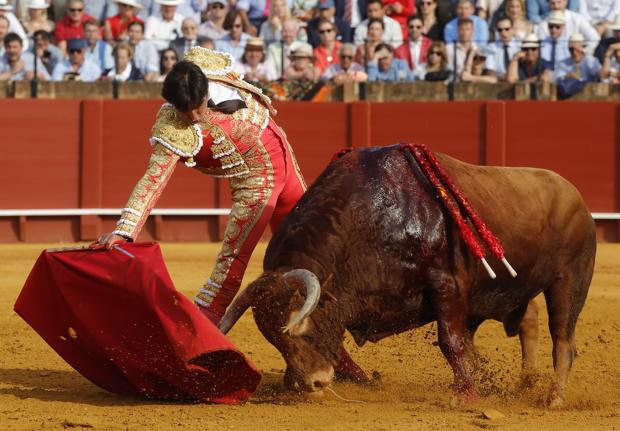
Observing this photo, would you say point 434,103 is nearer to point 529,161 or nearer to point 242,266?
point 529,161

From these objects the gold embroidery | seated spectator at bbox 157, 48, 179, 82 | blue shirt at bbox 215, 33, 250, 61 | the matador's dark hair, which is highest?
blue shirt at bbox 215, 33, 250, 61

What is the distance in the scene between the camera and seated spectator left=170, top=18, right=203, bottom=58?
10078 millimetres

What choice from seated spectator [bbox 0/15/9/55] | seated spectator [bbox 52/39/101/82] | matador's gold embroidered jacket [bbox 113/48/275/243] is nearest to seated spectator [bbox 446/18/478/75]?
seated spectator [bbox 52/39/101/82]

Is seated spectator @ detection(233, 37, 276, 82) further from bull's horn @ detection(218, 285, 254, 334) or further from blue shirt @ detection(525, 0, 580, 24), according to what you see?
bull's horn @ detection(218, 285, 254, 334)

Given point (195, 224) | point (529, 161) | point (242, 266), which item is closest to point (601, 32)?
point (529, 161)

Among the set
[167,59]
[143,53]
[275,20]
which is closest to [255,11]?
[275,20]

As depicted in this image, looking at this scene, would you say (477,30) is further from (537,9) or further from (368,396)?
(368,396)

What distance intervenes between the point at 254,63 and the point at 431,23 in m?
1.56

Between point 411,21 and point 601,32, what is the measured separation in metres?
1.60

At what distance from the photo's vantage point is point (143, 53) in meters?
10.3

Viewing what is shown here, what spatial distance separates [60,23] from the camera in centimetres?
1043

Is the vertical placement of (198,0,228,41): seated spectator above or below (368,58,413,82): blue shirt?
above

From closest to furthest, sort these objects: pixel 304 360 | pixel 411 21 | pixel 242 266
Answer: pixel 304 360 < pixel 242 266 < pixel 411 21

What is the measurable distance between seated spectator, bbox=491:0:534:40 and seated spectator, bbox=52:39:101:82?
3.43 m
